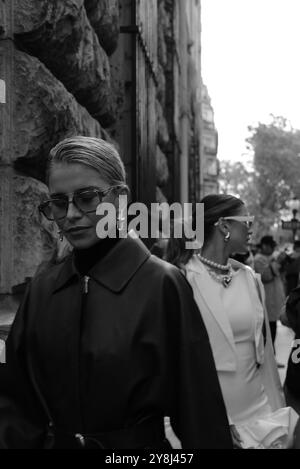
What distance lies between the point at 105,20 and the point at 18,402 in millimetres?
3345

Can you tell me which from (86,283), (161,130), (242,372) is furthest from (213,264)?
(161,130)

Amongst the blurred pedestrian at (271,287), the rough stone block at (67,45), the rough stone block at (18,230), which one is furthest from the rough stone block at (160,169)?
the rough stone block at (18,230)

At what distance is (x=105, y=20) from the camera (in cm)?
480

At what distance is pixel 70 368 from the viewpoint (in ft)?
6.38

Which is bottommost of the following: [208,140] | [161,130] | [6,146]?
[6,146]

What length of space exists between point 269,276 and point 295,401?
19.1 ft

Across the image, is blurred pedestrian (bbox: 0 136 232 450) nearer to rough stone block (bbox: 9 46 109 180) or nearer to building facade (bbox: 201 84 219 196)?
rough stone block (bbox: 9 46 109 180)

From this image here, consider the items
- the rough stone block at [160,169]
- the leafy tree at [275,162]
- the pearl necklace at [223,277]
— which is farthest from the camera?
the leafy tree at [275,162]

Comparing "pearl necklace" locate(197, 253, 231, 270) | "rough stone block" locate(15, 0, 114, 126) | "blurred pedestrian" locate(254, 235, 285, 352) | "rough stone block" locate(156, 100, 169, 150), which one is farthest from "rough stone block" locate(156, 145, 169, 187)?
"pearl necklace" locate(197, 253, 231, 270)

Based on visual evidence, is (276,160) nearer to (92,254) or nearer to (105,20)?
(105,20)

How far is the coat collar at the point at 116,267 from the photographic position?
2.00 meters

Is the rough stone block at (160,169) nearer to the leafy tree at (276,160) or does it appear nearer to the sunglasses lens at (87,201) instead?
the sunglasses lens at (87,201)

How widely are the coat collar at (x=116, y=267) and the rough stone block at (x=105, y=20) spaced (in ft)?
9.03
